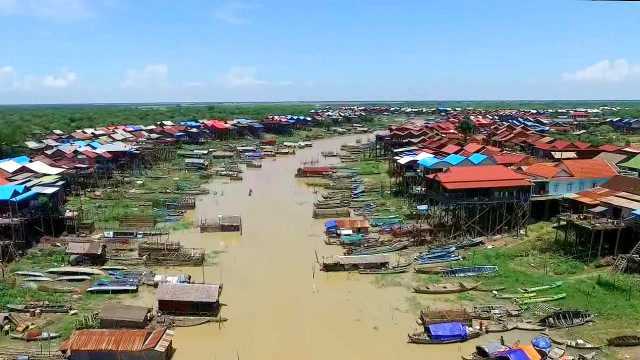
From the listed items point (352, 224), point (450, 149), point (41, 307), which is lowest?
point (41, 307)

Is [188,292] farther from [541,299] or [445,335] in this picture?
[541,299]

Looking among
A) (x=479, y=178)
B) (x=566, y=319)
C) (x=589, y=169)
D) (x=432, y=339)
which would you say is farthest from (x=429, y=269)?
(x=589, y=169)

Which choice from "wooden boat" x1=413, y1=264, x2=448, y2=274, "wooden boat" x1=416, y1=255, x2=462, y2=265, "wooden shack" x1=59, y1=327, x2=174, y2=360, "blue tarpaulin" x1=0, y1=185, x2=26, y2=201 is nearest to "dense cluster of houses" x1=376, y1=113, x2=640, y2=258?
"wooden boat" x1=416, y1=255, x2=462, y2=265

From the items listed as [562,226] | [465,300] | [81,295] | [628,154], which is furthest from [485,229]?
[81,295]

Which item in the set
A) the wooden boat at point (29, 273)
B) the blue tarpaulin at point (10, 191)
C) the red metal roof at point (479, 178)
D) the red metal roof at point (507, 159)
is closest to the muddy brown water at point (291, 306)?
the wooden boat at point (29, 273)

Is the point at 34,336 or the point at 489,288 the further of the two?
the point at 489,288

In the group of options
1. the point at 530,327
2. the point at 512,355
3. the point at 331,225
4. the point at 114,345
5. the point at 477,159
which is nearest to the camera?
the point at 512,355
